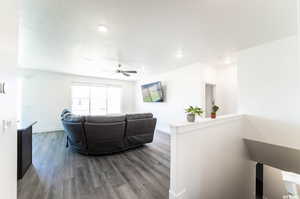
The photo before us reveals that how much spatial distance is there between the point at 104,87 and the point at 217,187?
21.3ft

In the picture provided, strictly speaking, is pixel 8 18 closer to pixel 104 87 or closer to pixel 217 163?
pixel 217 163

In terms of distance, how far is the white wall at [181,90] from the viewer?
420cm

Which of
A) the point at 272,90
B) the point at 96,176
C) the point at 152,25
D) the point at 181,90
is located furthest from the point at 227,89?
the point at 96,176

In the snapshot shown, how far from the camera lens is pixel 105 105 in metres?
7.16

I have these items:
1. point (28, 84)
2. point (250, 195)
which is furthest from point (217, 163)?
point (28, 84)

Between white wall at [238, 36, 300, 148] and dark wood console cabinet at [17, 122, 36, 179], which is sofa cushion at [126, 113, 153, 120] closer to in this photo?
dark wood console cabinet at [17, 122, 36, 179]

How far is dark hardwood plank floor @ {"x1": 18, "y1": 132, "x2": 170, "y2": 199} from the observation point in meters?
1.93

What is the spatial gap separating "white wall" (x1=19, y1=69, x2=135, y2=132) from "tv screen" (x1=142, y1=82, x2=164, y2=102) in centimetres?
320

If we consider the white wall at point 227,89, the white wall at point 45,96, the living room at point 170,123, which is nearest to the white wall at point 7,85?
the living room at point 170,123

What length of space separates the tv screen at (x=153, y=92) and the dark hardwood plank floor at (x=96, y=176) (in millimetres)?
2708

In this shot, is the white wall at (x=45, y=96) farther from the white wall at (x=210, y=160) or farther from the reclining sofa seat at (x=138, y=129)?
the white wall at (x=210, y=160)

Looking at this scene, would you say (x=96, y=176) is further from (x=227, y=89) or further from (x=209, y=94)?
(x=227, y=89)

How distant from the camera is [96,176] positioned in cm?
237

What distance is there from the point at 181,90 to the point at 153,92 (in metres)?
1.55
